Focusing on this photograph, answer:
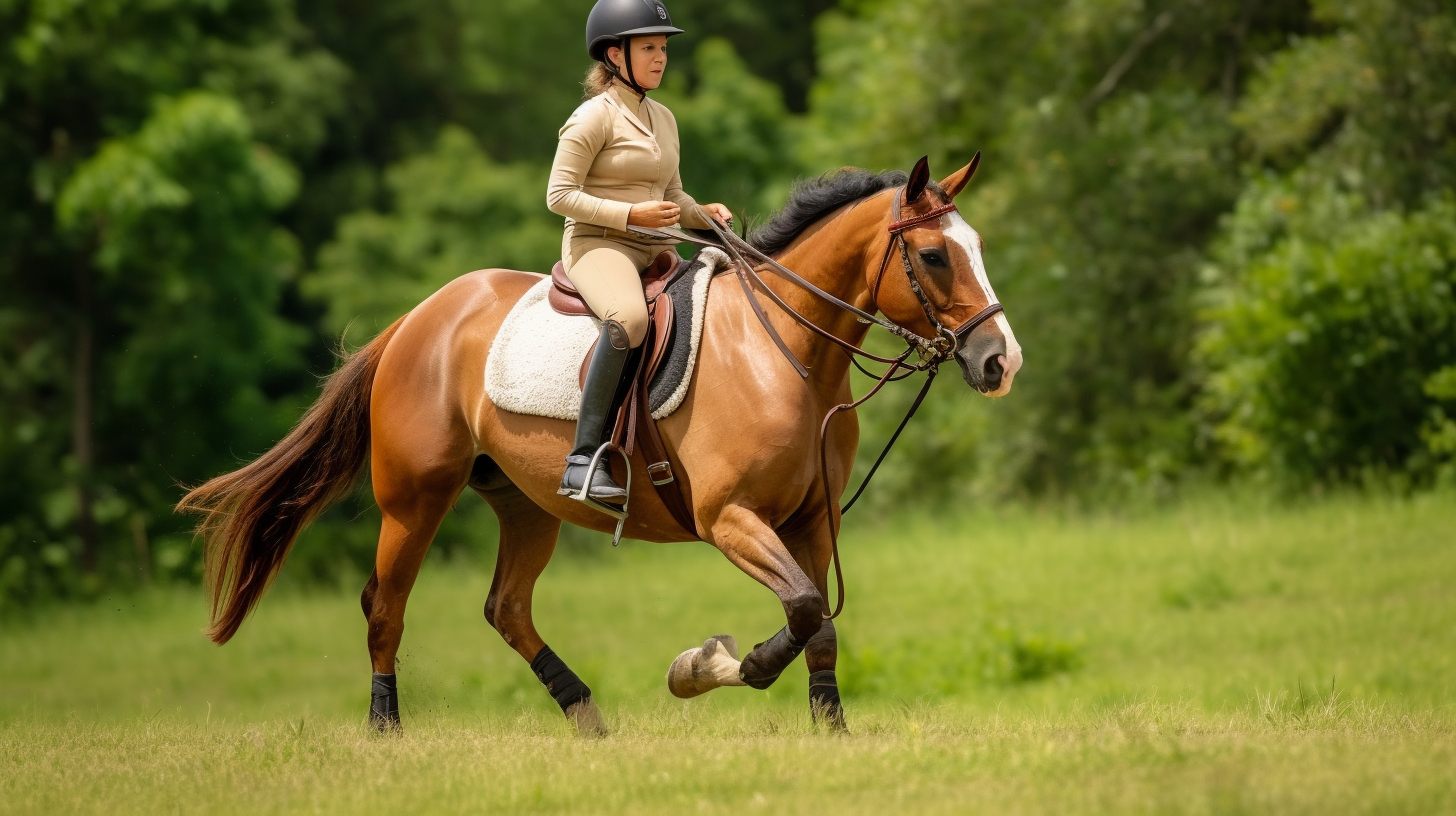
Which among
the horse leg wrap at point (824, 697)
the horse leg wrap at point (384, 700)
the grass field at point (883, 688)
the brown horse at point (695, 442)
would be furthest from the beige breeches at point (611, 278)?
the horse leg wrap at point (384, 700)

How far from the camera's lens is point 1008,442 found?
20078mm

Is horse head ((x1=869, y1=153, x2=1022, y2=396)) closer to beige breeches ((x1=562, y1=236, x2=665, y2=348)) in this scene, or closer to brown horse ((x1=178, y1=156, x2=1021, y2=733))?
brown horse ((x1=178, y1=156, x2=1021, y2=733))

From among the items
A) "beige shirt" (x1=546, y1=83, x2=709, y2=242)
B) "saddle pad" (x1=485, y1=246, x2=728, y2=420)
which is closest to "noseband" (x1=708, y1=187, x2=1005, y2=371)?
"saddle pad" (x1=485, y1=246, x2=728, y2=420)

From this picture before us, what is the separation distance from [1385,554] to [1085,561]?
2895 millimetres

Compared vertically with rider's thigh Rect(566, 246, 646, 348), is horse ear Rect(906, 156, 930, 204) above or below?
above

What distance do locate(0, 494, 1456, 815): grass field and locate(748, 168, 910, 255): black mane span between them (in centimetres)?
217

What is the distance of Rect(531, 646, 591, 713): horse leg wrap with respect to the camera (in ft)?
25.2

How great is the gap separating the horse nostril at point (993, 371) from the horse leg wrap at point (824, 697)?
162 centimetres

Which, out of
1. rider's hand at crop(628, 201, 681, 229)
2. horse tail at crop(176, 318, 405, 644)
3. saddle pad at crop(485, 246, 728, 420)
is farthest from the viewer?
horse tail at crop(176, 318, 405, 644)

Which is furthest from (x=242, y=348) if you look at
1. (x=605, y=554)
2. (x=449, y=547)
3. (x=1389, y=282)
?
(x=1389, y=282)

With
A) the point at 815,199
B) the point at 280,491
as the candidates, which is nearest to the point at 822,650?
the point at 815,199

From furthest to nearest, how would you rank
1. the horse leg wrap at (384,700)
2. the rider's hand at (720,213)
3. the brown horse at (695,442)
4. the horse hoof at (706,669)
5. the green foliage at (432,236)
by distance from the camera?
the green foliage at (432,236) < the horse leg wrap at (384,700) < the rider's hand at (720,213) < the horse hoof at (706,669) < the brown horse at (695,442)

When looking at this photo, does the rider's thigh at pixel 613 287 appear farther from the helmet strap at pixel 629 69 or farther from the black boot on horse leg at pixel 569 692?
the black boot on horse leg at pixel 569 692

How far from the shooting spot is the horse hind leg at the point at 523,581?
7758 mm
